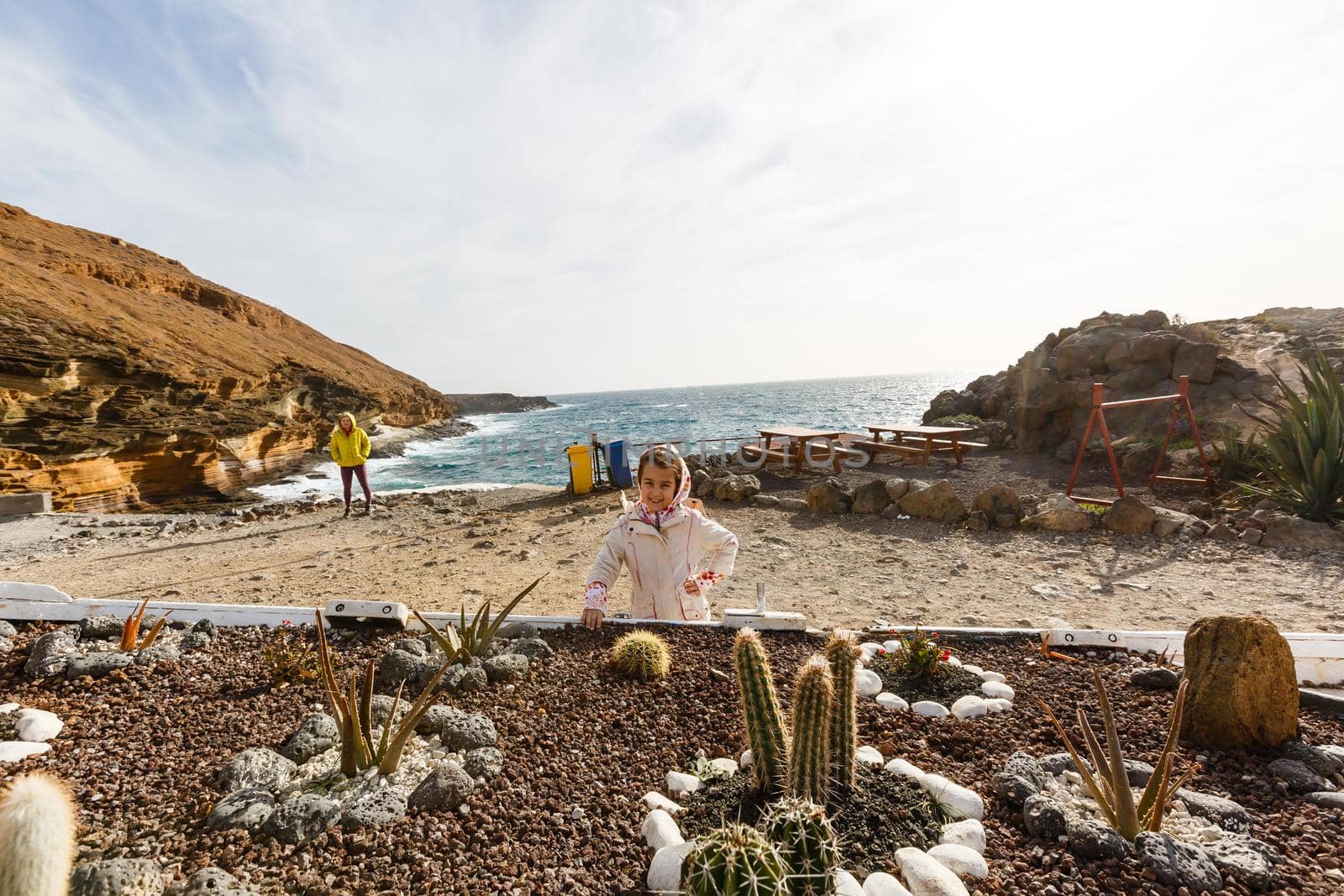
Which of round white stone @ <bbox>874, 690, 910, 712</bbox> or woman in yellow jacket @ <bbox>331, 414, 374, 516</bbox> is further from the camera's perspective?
woman in yellow jacket @ <bbox>331, 414, 374, 516</bbox>

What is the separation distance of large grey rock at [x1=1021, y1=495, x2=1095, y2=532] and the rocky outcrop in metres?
4.75

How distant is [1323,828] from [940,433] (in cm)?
1216

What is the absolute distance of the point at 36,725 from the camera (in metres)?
2.23

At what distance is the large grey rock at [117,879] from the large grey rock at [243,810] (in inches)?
8.6

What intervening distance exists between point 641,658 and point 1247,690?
2.27 m

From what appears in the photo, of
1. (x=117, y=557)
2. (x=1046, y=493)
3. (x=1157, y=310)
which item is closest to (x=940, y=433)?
(x=1046, y=493)

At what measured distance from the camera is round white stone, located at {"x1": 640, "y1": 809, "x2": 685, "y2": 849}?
1.65 m

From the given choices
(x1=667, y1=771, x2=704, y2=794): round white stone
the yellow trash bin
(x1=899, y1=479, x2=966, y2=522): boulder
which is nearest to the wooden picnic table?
(x1=899, y1=479, x2=966, y2=522): boulder

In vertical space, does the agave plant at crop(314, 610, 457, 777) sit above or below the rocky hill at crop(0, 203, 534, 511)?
below

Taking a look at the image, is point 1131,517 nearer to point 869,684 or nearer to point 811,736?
point 869,684

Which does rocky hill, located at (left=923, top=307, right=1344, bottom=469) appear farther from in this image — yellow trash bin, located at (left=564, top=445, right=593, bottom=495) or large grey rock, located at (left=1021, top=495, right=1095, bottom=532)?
yellow trash bin, located at (left=564, top=445, right=593, bottom=495)

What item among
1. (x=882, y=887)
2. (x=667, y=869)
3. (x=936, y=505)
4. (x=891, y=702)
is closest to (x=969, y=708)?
(x=891, y=702)

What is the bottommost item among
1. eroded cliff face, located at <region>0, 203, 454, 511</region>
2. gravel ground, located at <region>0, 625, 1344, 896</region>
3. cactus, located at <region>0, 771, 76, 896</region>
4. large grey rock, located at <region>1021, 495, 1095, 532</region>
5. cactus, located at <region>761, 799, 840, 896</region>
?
large grey rock, located at <region>1021, 495, 1095, 532</region>

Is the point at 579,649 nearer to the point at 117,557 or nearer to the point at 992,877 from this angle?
the point at 992,877
